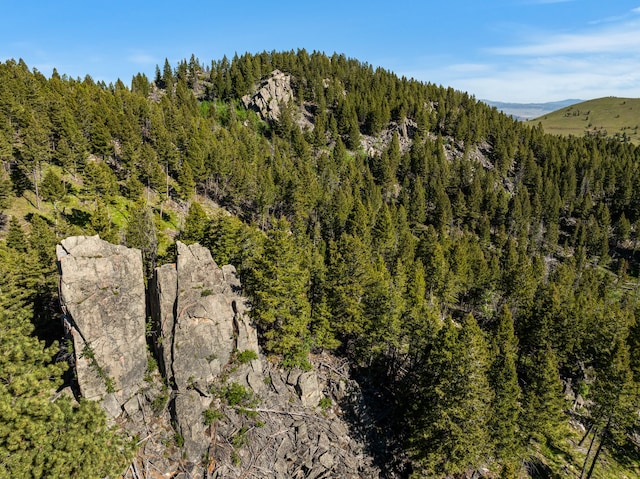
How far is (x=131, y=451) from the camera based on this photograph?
2631 centimetres

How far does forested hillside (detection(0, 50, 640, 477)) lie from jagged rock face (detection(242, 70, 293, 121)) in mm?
4792

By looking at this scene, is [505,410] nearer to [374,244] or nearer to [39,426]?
[39,426]

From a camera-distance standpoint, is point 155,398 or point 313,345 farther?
point 313,345

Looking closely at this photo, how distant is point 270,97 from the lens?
150 metres

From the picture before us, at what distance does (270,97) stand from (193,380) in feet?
459

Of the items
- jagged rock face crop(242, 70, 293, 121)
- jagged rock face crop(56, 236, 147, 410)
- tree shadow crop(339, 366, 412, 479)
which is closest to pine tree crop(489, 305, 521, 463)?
tree shadow crop(339, 366, 412, 479)

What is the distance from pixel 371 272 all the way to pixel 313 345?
12.1 metres

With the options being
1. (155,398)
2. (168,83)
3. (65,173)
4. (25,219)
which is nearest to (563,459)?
(155,398)

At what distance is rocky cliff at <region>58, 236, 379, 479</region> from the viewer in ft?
90.9

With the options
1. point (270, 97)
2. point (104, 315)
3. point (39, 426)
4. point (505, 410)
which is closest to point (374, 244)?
point (505, 410)

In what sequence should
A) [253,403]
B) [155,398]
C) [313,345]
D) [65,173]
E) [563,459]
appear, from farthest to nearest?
[65,173]
[563,459]
[313,345]
[253,403]
[155,398]

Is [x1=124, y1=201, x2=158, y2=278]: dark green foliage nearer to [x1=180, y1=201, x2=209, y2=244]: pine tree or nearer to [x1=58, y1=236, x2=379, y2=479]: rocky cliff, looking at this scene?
[x1=180, y1=201, x2=209, y2=244]: pine tree

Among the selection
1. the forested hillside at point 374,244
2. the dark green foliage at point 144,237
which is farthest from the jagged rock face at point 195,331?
the dark green foliage at point 144,237

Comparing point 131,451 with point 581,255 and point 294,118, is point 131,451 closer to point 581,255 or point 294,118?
point 581,255
